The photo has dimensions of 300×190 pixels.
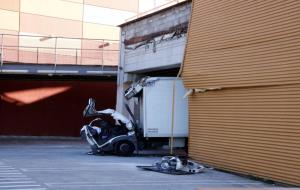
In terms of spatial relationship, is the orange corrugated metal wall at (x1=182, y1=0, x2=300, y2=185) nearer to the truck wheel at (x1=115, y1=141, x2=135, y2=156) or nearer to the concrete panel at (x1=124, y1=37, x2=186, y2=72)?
the concrete panel at (x1=124, y1=37, x2=186, y2=72)

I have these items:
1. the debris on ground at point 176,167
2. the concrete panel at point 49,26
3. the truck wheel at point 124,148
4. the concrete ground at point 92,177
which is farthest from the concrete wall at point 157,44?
the concrete panel at point 49,26

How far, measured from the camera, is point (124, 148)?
2203 cm

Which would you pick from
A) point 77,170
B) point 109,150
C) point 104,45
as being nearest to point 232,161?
point 77,170

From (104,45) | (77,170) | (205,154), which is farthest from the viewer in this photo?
(104,45)

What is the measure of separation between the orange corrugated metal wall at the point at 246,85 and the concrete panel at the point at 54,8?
18713 millimetres

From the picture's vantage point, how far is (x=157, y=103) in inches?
867

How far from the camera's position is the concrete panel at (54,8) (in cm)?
3622

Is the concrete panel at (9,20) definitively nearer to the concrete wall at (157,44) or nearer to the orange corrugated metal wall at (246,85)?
the concrete wall at (157,44)

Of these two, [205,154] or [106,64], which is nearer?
[205,154]

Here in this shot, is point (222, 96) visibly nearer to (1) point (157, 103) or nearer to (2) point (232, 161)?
(2) point (232, 161)

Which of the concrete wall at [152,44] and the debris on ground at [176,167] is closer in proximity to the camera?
the debris on ground at [176,167]

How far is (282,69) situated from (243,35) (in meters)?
2.30

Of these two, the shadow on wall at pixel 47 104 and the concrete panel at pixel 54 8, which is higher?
the concrete panel at pixel 54 8

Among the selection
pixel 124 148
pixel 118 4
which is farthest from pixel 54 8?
pixel 124 148
